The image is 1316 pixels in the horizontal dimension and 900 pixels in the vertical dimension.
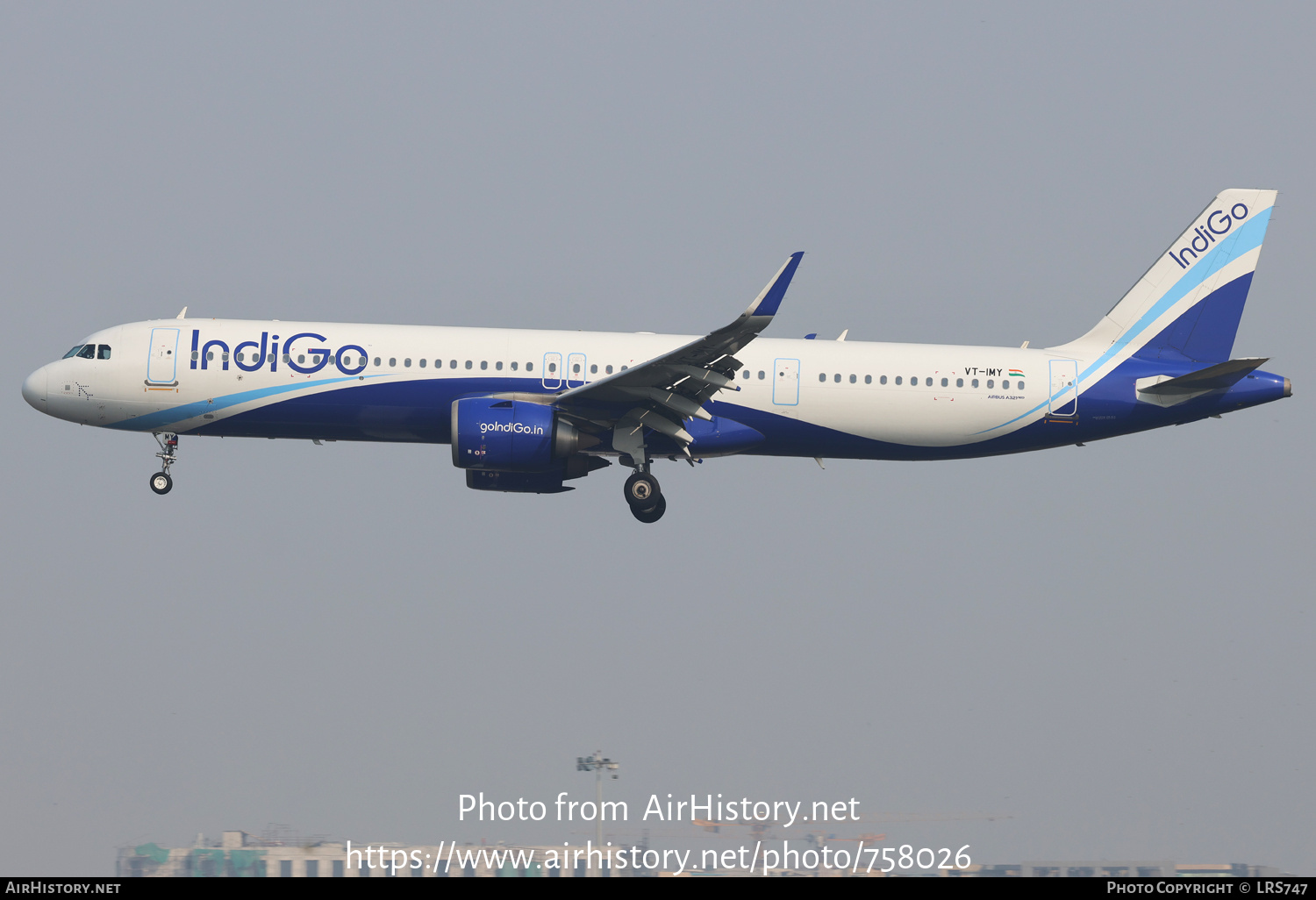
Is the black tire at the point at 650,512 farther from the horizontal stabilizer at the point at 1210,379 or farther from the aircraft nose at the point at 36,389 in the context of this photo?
the aircraft nose at the point at 36,389

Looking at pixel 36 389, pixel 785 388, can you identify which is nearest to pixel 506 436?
pixel 785 388

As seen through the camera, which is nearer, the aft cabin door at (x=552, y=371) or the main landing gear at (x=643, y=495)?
the aft cabin door at (x=552, y=371)

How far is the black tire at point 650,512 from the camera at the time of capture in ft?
122

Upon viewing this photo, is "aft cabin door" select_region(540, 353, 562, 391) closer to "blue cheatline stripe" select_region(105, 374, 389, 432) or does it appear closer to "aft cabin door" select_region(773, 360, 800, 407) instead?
"blue cheatline stripe" select_region(105, 374, 389, 432)

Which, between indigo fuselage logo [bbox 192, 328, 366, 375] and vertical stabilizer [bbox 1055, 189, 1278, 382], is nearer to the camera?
indigo fuselage logo [bbox 192, 328, 366, 375]

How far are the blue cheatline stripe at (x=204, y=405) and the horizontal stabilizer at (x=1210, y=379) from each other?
20574 millimetres

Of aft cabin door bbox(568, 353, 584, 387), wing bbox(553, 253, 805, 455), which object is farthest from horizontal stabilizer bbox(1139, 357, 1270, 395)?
aft cabin door bbox(568, 353, 584, 387)

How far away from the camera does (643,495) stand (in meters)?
37.0

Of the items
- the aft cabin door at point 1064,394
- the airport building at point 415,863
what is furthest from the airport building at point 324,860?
the aft cabin door at point 1064,394

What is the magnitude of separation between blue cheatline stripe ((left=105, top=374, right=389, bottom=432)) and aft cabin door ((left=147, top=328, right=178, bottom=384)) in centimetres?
82

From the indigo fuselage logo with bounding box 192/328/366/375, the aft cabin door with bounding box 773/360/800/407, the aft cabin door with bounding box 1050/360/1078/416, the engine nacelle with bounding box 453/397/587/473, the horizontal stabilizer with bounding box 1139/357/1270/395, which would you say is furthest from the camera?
the aft cabin door with bounding box 1050/360/1078/416

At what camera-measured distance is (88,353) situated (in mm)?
37594

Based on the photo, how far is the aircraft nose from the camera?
37.6 metres

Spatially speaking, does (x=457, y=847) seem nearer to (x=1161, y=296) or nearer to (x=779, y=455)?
(x=779, y=455)
